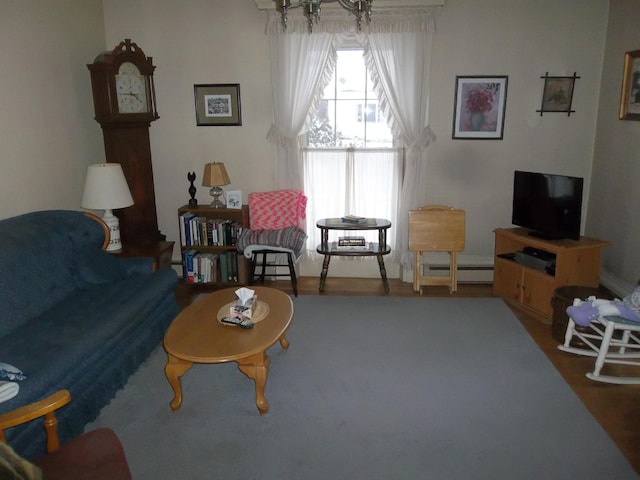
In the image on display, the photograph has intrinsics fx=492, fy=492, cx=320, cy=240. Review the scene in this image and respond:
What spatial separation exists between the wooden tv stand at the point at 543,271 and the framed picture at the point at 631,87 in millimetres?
1063

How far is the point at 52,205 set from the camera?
12.6 feet

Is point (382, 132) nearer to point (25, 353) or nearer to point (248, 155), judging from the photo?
point (248, 155)

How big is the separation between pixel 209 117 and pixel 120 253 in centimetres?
159

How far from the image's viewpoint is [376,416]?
2.71 m

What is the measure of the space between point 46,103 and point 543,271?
4.12 metres

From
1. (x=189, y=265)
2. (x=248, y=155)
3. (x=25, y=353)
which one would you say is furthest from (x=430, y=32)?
(x=25, y=353)

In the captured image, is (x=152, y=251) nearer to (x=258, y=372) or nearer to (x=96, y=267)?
(x=96, y=267)

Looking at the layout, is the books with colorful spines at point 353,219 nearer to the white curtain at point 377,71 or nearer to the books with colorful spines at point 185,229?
the white curtain at point 377,71

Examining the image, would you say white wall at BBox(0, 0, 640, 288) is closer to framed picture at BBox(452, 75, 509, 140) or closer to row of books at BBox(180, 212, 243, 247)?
framed picture at BBox(452, 75, 509, 140)

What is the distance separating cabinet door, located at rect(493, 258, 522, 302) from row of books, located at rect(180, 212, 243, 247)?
2.40 m

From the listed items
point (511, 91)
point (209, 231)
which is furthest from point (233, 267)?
point (511, 91)

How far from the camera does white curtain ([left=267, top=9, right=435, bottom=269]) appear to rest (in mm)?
4375

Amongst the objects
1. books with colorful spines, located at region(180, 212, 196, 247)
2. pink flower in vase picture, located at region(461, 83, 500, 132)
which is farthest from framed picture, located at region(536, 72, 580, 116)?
books with colorful spines, located at region(180, 212, 196, 247)

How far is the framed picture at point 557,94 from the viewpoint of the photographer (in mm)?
4441
